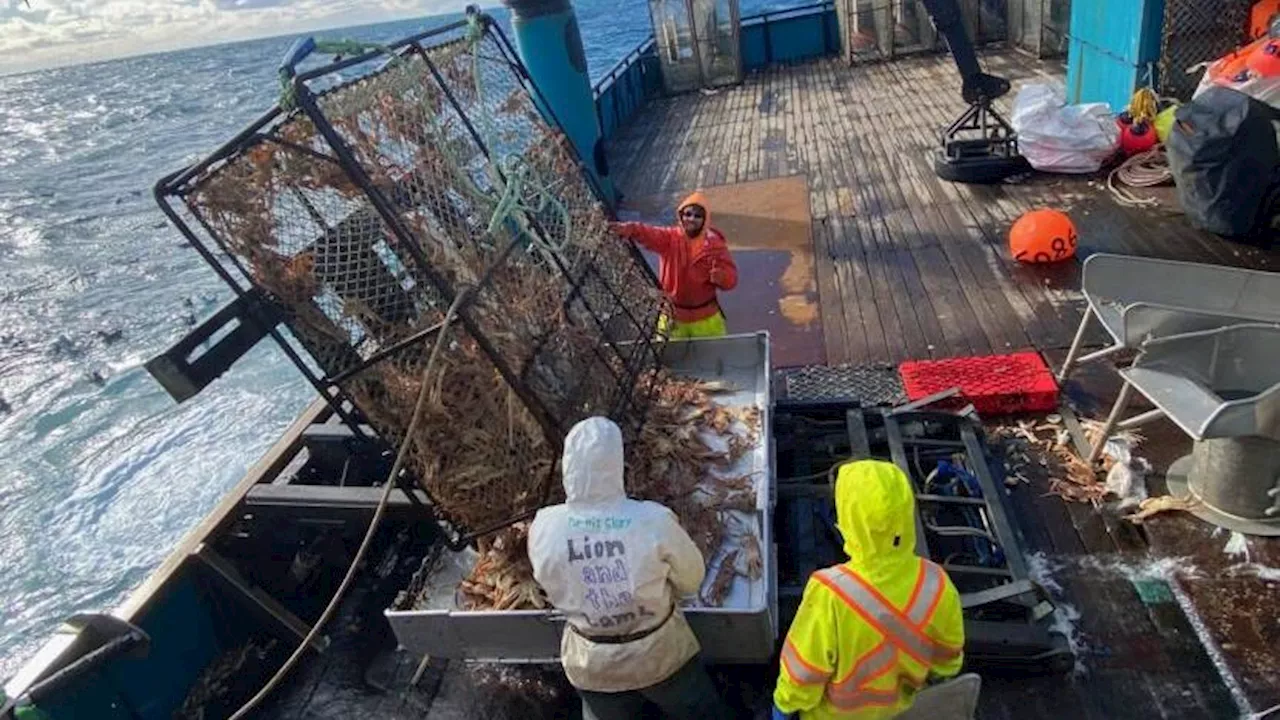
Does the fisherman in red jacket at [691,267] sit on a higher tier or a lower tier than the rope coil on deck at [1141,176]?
higher

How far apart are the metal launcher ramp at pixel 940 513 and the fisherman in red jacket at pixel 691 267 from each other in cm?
84

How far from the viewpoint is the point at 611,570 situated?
9.07 feet

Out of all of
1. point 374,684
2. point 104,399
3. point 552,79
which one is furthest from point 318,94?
point 104,399

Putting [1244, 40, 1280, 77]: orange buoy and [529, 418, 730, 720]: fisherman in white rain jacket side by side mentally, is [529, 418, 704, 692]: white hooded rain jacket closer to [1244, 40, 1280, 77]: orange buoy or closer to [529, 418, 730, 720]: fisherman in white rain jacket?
[529, 418, 730, 720]: fisherman in white rain jacket

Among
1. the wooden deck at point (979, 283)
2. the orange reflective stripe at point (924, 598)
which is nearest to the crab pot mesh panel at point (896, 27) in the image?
the wooden deck at point (979, 283)

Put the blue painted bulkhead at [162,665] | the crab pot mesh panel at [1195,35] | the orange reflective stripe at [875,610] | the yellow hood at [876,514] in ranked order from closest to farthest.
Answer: the yellow hood at [876,514] < the orange reflective stripe at [875,610] < the blue painted bulkhead at [162,665] < the crab pot mesh panel at [1195,35]

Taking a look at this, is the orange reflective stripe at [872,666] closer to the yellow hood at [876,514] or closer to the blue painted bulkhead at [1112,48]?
the yellow hood at [876,514]

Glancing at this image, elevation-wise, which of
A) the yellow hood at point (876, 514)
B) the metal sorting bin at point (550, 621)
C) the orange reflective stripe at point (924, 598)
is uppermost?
the yellow hood at point (876, 514)

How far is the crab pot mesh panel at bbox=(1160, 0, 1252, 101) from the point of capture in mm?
8133

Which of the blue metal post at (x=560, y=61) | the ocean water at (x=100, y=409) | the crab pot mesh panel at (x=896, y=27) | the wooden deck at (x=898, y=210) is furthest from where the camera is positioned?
the crab pot mesh panel at (x=896, y=27)

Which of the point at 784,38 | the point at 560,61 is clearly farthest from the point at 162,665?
the point at 784,38

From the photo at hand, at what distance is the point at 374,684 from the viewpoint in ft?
13.7

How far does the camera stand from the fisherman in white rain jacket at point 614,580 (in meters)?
2.74

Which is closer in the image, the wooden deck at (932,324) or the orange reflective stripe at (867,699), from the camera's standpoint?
the orange reflective stripe at (867,699)
